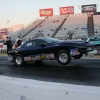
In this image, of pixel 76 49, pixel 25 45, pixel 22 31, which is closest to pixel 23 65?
pixel 25 45

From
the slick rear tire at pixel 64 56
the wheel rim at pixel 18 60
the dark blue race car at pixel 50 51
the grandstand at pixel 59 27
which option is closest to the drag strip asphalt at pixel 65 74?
the slick rear tire at pixel 64 56

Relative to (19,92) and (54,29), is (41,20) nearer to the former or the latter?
(54,29)

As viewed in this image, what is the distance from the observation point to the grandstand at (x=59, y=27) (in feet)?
157

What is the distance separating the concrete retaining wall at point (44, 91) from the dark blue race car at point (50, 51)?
584cm

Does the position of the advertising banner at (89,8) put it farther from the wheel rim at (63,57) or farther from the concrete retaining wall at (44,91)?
the concrete retaining wall at (44,91)

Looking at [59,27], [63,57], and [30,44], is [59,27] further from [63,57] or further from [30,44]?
[63,57]

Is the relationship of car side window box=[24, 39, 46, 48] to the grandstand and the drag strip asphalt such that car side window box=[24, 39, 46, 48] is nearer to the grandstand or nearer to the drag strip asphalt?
the drag strip asphalt

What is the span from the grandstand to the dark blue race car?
33.4 metres

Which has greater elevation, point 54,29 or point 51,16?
point 51,16

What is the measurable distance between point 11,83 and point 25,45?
7829 mm

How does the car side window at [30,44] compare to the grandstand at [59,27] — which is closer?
the car side window at [30,44]

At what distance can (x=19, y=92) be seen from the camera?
394 cm

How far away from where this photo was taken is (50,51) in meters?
10.5

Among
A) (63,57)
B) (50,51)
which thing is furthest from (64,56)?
(50,51)
